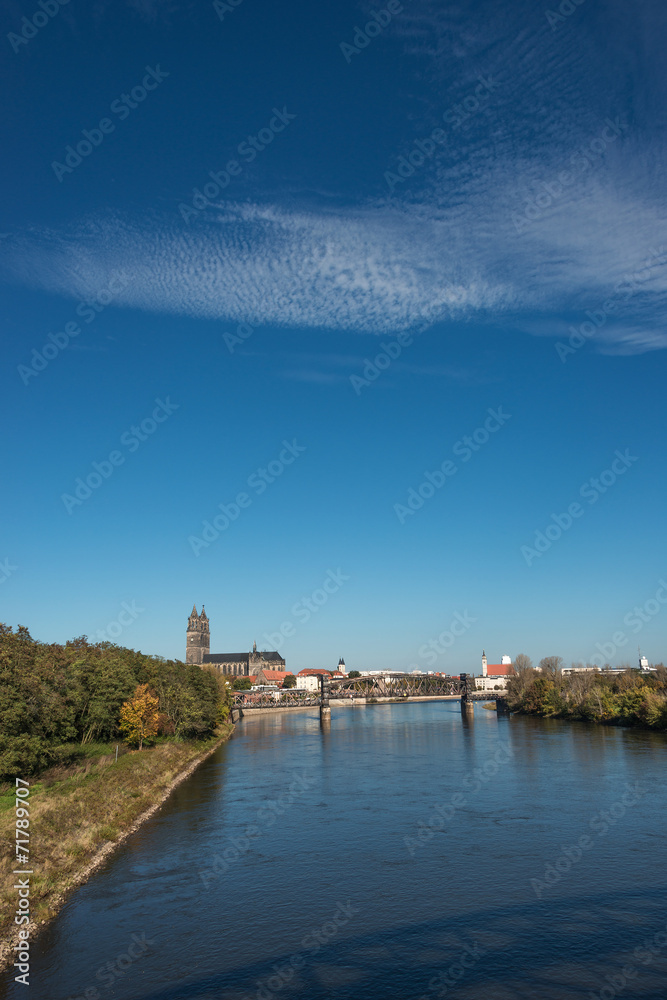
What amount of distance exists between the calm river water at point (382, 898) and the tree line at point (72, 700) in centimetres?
647

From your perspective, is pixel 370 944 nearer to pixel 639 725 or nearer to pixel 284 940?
pixel 284 940

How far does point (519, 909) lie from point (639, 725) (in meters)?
50.3

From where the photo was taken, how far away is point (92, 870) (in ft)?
68.2

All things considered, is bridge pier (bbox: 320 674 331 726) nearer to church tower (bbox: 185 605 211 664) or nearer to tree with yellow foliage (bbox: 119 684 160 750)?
tree with yellow foliage (bbox: 119 684 160 750)

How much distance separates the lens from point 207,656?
643 feet

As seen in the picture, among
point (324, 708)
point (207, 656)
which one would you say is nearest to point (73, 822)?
point (324, 708)

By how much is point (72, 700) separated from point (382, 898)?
991 inches

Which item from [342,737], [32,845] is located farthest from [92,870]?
[342,737]

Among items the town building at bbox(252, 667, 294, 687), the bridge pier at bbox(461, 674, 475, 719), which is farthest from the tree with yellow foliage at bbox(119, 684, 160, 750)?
the town building at bbox(252, 667, 294, 687)

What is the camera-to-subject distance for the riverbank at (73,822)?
17016mm

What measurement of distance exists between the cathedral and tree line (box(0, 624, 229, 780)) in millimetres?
121275

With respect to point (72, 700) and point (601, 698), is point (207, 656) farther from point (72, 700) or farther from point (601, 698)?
point (72, 700)

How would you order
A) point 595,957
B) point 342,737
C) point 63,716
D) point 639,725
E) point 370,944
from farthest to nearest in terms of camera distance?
point 342,737, point 639,725, point 63,716, point 370,944, point 595,957

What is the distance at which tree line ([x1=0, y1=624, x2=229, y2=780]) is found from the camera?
2719cm
